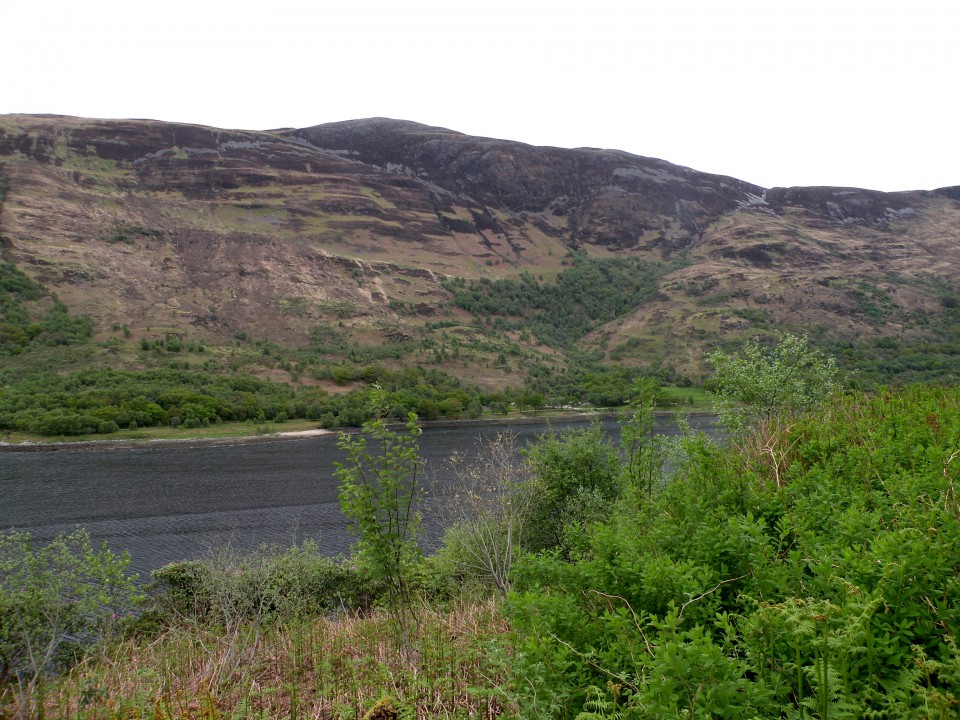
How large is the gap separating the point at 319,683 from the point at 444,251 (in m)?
145

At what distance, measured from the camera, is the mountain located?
93688 millimetres

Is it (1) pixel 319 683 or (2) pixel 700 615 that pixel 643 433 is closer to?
(1) pixel 319 683

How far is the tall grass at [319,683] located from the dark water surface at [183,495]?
1406 centimetres

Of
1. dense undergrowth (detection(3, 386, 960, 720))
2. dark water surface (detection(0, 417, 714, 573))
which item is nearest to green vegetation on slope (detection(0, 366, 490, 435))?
dark water surface (detection(0, 417, 714, 573))

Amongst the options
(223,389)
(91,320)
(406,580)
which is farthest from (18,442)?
(406,580)

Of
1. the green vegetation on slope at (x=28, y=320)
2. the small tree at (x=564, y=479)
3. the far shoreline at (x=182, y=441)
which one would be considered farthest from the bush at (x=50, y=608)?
the green vegetation on slope at (x=28, y=320)

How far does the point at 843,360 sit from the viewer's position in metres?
85.5

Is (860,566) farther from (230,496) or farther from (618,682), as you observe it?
(230,496)

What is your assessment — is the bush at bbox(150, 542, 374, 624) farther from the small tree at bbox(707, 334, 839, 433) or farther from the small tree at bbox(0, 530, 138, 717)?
the small tree at bbox(707, 334, 839, 433)

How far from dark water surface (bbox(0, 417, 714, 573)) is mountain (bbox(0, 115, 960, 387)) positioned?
29.8m

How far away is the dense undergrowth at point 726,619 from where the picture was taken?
7.82 ft

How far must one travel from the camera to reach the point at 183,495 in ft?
119

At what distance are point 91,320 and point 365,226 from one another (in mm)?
70528

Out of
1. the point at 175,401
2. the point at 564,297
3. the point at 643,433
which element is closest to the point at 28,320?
the point at 175,401
